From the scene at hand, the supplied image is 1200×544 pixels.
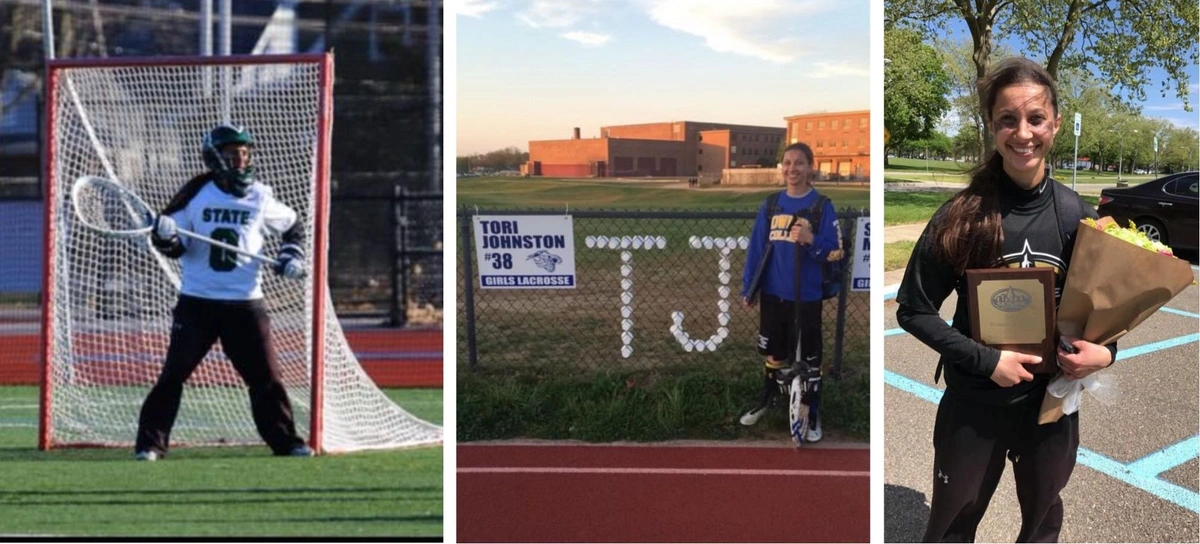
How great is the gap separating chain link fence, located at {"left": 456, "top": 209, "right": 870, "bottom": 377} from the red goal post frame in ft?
3.15

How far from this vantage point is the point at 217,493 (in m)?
3.43

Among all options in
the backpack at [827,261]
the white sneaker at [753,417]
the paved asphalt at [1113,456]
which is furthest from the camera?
the white sneaker at [753,417]

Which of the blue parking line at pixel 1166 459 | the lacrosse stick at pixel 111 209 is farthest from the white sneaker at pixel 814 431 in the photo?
the lacrosse stick at pixel 111 209

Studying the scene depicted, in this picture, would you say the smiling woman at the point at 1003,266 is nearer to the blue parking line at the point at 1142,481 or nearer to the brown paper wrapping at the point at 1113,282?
the brown paper wrapping at the point at 1113,282

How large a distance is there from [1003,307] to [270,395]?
10.4 feet

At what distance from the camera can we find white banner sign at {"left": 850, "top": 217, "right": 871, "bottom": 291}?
4117 millimetres

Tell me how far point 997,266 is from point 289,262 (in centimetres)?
300

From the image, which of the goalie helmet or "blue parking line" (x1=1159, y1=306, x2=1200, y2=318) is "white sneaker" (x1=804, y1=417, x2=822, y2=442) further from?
"blue parking line" (x1=1159, y1=306, x2=1200, y2=318)

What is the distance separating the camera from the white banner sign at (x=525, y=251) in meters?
4.29

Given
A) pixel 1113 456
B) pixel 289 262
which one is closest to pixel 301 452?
pixel 289 262

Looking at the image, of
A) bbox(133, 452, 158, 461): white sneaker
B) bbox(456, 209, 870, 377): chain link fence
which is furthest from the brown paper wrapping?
bbox(133, 452, 158, 461): white sneaker

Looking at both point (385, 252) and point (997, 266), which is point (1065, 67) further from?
point (385, 252)

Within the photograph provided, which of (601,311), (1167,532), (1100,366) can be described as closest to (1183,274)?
(1100,366)

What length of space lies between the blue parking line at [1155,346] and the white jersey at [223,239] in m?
4.67
